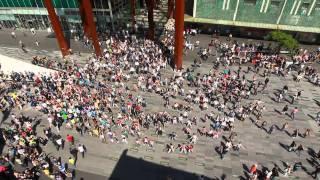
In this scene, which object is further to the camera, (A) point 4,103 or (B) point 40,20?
(B) point 40,20

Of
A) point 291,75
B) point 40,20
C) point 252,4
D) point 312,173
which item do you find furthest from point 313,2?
point 40,20

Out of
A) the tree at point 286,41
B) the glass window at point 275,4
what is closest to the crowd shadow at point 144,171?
the tree at point 286,41

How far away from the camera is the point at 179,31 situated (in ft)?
101

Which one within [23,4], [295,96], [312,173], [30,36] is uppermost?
[23,4]

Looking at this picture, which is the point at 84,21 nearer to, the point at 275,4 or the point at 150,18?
the point at 150,18

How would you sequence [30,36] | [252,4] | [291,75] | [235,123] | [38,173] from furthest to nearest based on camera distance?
[30,36] → [252,4] → [291,75] → [235,123] → [38,173]

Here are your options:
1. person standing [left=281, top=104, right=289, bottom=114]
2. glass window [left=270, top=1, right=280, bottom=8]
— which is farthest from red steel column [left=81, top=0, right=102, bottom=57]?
person standing [left=281, top=104, right=289, bottom=114]

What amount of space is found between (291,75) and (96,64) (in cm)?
2315

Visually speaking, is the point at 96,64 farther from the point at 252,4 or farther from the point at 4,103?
the point at 252,4

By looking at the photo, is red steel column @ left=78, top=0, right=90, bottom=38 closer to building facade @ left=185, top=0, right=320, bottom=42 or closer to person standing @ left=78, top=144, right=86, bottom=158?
building facade @ left=185, top=0, right=320, bottom=42

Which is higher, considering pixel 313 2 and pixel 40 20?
pixel 313 2

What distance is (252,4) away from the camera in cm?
3584

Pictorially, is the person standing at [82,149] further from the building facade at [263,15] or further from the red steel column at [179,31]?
the building facade at [263,15]

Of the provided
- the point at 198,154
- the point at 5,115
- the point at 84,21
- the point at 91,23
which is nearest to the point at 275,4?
the point at 198,154
